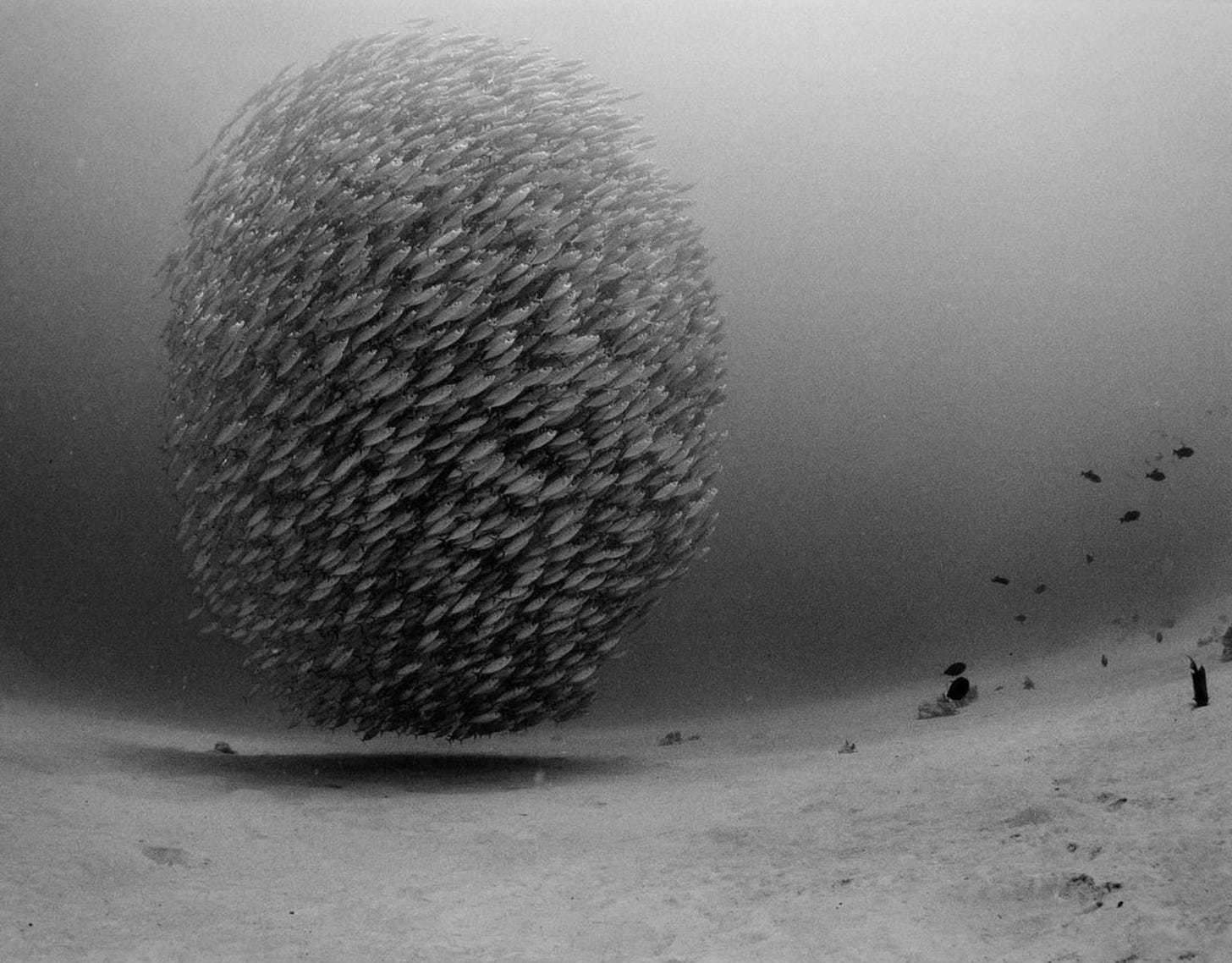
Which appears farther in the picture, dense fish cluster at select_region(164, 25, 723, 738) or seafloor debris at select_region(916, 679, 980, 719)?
seafloor debris at select_region(916, 679, 980, 719)

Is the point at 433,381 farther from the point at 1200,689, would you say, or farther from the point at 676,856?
the point at 1200,689

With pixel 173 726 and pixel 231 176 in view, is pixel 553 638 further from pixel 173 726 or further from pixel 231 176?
pixel 173 726

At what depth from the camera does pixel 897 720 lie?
870 centimetres

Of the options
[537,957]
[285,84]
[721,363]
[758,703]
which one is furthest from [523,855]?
[758,703]

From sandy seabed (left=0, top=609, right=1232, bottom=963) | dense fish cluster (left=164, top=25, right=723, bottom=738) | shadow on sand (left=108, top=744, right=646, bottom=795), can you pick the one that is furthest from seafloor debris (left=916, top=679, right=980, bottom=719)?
dense fish cluster (left=164, top=25, right=723, bottom=738)

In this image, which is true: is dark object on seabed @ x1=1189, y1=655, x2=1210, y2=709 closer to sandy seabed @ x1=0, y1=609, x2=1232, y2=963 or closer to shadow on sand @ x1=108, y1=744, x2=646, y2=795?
sandy seabed @ x1=0, y1=609, x2=1232, y2=963

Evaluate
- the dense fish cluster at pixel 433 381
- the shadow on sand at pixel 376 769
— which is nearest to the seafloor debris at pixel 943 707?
the shadow on sand at pixel 376 769

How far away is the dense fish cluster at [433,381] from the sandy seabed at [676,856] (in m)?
0.77

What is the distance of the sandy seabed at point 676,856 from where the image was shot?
237 centimetres

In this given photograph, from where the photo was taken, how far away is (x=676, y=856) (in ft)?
10.9

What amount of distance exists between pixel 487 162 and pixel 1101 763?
11.4 feet

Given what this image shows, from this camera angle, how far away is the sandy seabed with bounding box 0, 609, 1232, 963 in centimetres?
237

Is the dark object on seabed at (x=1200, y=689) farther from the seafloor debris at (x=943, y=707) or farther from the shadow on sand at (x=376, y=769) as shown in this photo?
the seafloor debris at (x=943, y=707)

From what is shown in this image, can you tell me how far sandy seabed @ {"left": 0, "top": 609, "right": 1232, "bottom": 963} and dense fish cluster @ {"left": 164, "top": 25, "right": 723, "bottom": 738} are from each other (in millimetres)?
770
